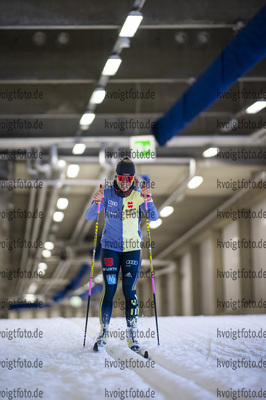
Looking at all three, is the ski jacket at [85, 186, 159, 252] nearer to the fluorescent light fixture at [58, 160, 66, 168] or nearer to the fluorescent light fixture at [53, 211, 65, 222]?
the fluorescent light fixture at [58, 160, 66, 168]

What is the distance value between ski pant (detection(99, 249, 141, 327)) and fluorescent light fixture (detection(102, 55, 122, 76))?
16.3 ft

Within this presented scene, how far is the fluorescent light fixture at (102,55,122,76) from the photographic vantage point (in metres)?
10.5

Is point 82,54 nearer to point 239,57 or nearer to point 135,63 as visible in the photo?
point 135,63

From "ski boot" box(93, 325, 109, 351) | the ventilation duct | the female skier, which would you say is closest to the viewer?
"ski boot" box(93, 325, 109, 351)

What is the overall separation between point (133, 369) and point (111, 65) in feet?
21.9

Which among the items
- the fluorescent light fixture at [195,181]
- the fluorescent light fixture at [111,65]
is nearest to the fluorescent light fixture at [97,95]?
the fluorescent light fixture at [111,65]

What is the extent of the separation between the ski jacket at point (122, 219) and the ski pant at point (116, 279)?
0.24 feet

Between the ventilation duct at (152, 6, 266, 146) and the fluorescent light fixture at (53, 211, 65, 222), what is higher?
the ventilation duct at (152, 6, 266, 146)

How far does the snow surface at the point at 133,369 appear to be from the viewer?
13.1 ft

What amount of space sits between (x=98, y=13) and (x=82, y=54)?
6.07ft

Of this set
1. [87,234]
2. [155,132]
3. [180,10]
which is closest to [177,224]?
[87,234]

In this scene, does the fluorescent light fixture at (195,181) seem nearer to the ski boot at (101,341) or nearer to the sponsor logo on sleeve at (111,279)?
the sponsor logo on sleeve at (111,279)

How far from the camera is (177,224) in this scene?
24.4m

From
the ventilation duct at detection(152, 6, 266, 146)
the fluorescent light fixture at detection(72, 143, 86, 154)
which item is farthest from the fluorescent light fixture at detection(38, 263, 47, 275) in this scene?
the ventilation duct at detection(152, 6, 266, 146)
